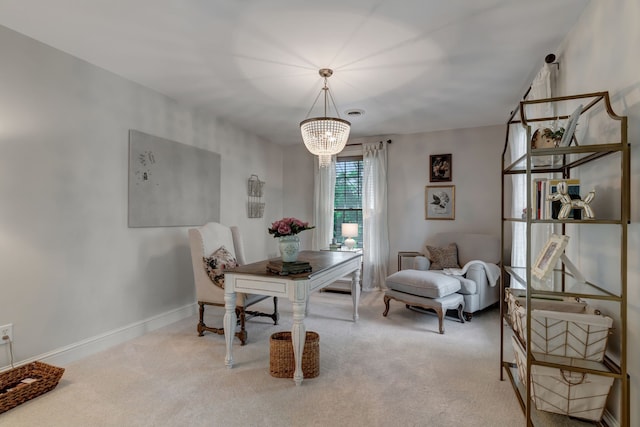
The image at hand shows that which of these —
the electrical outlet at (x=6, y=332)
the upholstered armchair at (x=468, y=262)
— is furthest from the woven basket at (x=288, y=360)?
the upholstered armchair at (x=468, y=262)

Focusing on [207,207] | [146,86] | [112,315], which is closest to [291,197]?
[207,207]

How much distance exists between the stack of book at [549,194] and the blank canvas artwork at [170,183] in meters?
3.34

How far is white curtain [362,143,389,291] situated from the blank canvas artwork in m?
2.35

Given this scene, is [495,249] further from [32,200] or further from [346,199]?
[32,200]

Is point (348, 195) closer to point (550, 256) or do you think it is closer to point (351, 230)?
point (351, 230)

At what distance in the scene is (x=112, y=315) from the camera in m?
3.09

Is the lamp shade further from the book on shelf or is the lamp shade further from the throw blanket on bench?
the book on shelf

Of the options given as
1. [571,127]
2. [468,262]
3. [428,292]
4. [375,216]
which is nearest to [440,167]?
[375,216]

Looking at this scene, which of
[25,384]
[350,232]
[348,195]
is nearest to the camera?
[25,384]

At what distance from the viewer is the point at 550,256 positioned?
1.83m

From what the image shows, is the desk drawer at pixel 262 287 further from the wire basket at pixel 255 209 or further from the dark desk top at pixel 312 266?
the wire basket at pixel 255 209

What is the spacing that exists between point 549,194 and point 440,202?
3288 millimetres

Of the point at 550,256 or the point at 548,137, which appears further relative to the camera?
the point at 548,137

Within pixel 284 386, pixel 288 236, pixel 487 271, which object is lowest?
pixel 284 386
